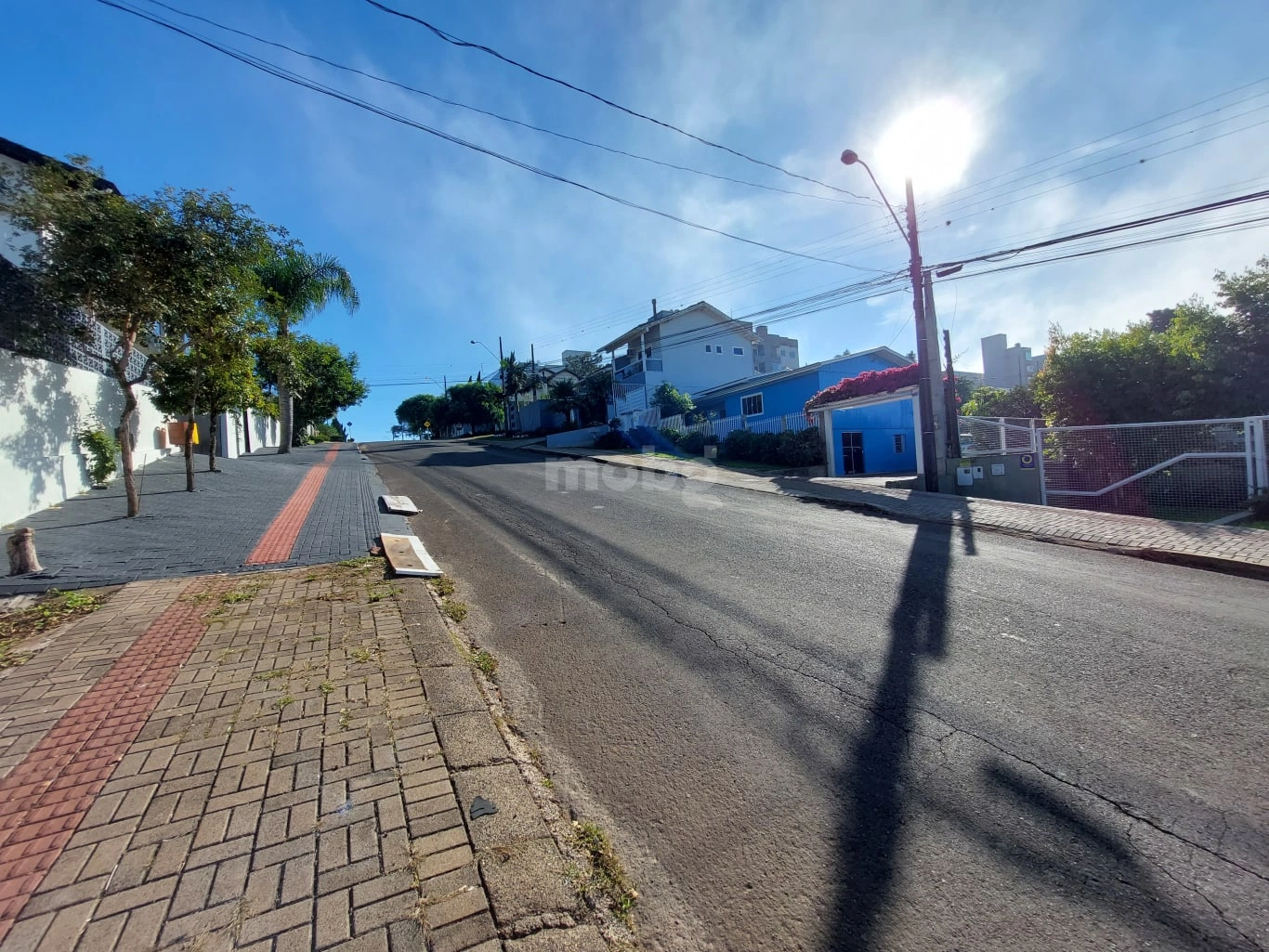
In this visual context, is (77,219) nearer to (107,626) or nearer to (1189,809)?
(107,626)

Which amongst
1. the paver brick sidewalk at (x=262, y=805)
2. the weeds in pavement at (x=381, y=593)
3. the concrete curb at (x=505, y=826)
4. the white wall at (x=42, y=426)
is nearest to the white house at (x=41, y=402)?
the white wall at (x=42, y=426)

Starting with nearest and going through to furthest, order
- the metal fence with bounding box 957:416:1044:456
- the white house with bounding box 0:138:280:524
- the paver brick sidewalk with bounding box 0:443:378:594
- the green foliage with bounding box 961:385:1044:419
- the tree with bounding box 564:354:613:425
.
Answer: the paver brick sidewalk with bounding box 0:443:378:594 → the white house with bounding box 0:138:280:524 → the metal fence with bounding box 957:416:1044:456 → the green foliage with bounding box 961:385:1044:419 → the tree with bounding box 564:354:613:425

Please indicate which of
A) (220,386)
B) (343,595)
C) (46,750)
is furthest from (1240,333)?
(220,386)

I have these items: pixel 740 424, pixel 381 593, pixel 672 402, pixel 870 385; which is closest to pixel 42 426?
pixel 381 593

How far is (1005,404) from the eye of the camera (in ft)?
66.5

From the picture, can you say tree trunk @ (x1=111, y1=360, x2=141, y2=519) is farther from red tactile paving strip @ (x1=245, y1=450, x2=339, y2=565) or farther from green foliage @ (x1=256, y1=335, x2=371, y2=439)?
green foliage @ (x1=256, y1=335, x2=371, y2=439)

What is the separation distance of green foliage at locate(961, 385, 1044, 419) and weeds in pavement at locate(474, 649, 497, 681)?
20.1m

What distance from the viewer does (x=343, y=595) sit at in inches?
214

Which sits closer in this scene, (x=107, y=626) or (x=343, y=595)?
(x=107, y=626)

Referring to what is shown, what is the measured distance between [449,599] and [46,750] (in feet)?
9.88

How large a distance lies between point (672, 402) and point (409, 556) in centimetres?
2255

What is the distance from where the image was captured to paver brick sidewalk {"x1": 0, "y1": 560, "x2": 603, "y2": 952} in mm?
1847

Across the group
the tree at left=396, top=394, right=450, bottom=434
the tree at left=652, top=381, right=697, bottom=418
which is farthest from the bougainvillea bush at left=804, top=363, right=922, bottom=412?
the tree at left=396, top=394, right=450, bottom=434

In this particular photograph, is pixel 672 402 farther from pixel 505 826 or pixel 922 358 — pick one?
pixel 505 826
